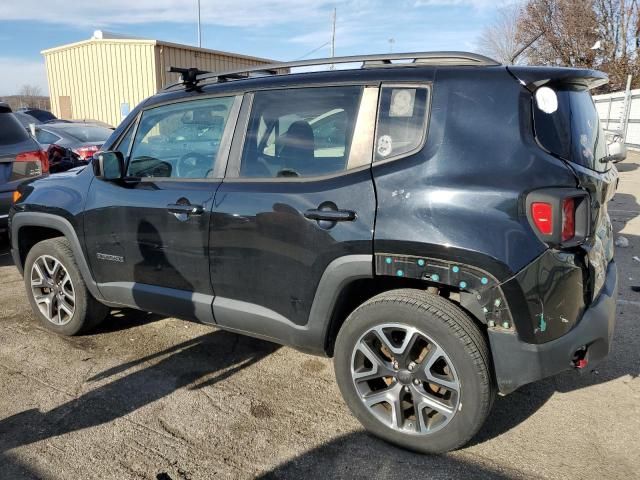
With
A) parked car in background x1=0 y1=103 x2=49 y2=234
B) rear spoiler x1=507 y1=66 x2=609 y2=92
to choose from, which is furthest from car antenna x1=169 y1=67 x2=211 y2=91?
parked car in background x1=0 y1=103 x2=49 y2=234

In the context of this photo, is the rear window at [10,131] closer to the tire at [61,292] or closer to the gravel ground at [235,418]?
the tire at [61,292]

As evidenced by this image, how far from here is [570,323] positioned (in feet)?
7.76

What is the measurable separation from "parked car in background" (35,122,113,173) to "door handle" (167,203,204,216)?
7.27 m

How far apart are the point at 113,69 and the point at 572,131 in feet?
66.2

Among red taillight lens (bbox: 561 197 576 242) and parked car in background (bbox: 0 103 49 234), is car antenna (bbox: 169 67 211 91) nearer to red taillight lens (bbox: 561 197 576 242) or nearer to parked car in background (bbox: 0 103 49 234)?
red taillight lens (bbox: 561 197 576 242)

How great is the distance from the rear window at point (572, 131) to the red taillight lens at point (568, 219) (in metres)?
0.24

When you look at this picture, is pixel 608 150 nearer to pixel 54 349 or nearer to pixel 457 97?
pixel 457 97

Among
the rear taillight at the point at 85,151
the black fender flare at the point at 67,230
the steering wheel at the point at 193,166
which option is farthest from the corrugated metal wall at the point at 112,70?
the steering wheel at the point at 193,166

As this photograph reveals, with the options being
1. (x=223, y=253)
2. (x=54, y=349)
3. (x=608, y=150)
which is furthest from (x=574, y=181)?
(x=54, y=349)

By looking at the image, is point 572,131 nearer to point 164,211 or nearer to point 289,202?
point 289,202

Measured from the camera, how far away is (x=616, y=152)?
9.80 feet

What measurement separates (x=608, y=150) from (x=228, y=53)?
64.3 ft

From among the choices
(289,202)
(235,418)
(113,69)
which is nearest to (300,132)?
(289,202)

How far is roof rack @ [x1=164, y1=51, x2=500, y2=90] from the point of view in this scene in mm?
2579
